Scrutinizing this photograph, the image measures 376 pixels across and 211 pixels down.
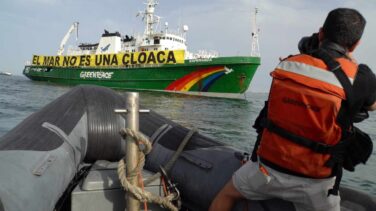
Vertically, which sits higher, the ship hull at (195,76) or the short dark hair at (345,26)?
the short dark hair at (345,26)

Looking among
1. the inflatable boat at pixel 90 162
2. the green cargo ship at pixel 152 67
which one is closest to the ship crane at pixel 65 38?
the green cargo ship at pixel 152 67

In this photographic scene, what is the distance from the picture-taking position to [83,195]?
218 cm

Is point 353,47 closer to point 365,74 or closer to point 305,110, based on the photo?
point 365,74

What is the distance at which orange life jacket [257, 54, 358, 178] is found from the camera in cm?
151

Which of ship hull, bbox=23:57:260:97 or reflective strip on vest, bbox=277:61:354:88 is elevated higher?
reflective strip on vest, bbox=277:61:354:88

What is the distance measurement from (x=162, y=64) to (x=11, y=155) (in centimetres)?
2303

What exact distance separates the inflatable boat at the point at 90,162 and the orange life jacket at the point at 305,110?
0.36 m

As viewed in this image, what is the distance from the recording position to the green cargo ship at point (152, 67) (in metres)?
23.5

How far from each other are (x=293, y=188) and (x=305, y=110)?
0.40 metres

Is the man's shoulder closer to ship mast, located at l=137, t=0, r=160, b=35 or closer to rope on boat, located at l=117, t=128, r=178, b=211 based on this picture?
rope on boat, located at l=117, t=128, r=178, b=211

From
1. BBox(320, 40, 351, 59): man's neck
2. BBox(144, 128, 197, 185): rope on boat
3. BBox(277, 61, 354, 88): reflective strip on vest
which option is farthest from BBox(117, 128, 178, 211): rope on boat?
BBox(320, 40, 351, 59): man's neck

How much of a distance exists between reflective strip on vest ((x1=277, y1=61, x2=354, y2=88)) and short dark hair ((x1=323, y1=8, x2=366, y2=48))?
0.20 m

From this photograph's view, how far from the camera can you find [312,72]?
1.56 metres

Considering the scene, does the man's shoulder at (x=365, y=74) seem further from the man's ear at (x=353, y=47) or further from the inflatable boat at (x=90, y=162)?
the inflatable boat at (x=90, y=162)
